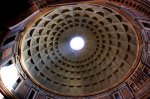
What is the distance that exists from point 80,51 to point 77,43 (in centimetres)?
91

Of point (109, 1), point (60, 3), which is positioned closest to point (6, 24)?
point (60, 3)

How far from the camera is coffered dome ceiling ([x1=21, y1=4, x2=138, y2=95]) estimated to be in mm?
21281

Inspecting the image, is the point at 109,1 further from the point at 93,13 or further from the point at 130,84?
the point at 130,84

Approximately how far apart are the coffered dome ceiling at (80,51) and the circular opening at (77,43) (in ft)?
1.11

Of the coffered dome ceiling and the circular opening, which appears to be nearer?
the coffered dome ceiling

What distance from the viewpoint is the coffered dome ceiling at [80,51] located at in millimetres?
21281

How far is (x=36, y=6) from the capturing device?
12.9 meters

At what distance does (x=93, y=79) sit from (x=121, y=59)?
12.5 ft

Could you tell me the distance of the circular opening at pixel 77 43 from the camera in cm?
2576

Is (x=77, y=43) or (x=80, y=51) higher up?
(x=77, y=43)

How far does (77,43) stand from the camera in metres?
26.2

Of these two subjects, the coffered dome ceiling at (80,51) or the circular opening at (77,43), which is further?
the circular opening at (77,43)

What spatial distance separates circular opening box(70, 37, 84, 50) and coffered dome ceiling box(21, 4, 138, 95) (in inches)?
13.3

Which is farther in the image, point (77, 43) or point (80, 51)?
point (80, 51)
